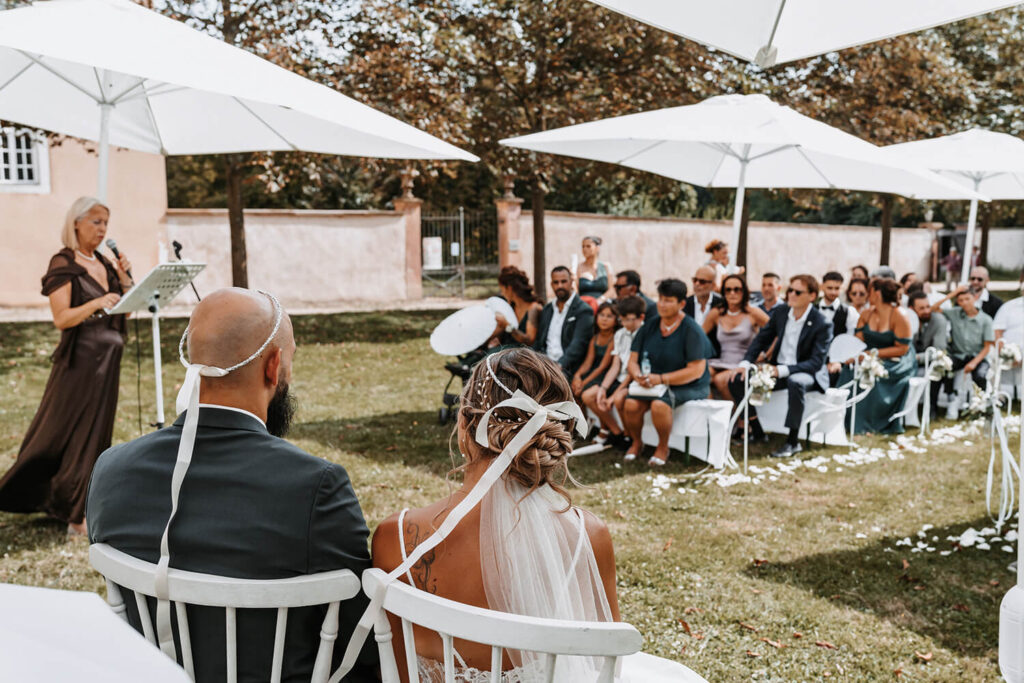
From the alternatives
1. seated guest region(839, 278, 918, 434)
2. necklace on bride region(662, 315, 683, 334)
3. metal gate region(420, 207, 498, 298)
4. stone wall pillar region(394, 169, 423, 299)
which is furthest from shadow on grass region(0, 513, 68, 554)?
metal gate region(420, 207, 498, 298)

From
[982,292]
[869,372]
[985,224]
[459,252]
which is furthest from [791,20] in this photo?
[985,224]

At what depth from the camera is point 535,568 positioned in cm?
223

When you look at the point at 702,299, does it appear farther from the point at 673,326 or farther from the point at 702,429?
the point at 702,429

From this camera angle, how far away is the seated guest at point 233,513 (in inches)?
80.8

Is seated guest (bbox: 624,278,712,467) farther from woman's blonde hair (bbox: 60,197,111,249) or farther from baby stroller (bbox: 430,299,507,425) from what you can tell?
woman's blonde hair (bbox: 60,197,111,249)

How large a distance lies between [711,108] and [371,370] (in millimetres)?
6122

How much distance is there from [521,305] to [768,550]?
13.4 feet

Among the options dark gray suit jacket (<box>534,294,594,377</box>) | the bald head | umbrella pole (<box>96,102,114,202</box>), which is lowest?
dark gray suit jacket (<box>534,294,594,377</box>)

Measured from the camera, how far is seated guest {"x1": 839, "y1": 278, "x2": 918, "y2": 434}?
8.65 m

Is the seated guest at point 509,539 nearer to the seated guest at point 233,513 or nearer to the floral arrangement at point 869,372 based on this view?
the seated guest at point 233,513

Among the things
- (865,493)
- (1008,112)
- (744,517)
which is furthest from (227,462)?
(1008,112)

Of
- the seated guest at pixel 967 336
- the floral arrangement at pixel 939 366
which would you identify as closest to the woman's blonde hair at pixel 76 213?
the floral arrangement at pixel 939 366

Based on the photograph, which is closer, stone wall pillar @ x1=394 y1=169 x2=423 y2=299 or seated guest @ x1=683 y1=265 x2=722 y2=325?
seated guest @ x1=683 y1=265 x2=722 y2=325

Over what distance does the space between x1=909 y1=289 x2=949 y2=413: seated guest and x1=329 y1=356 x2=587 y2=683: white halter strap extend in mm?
8257
